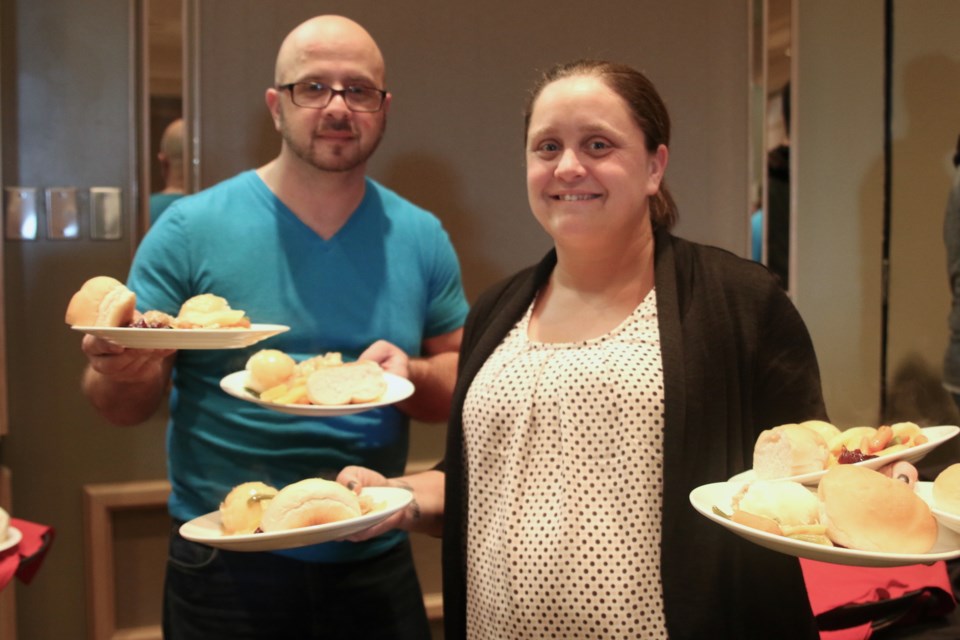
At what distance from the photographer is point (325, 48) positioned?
1757 millimetres

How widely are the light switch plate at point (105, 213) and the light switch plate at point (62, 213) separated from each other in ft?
0.14

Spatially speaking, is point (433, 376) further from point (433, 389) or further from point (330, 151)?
point (330, 151)

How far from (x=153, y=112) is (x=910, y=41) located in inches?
82.6

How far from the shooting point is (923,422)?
103 inches

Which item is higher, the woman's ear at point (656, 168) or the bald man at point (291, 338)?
the woman's ear at point (656, 168)

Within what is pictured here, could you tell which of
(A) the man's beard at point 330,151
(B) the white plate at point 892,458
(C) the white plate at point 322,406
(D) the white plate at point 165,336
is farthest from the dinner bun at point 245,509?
(B) the white plate at point 892,458

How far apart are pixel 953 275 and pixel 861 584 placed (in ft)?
3.64

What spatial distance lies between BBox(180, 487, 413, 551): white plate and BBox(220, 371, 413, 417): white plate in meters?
0.17

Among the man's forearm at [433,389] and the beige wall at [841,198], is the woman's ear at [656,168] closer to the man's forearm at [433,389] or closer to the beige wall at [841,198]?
the man's forearm at [433,389]

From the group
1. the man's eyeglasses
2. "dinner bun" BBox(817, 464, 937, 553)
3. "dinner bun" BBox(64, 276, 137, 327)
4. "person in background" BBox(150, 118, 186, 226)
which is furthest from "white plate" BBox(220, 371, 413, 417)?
"person in background" BBox(150, 118, 186, 226)

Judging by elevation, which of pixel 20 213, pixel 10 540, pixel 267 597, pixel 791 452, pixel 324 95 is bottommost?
pixel 267 597

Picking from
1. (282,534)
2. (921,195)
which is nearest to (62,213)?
(282,534)

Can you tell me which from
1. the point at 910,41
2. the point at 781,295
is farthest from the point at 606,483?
the point at 910,41

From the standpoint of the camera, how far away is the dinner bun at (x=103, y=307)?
1347mm
